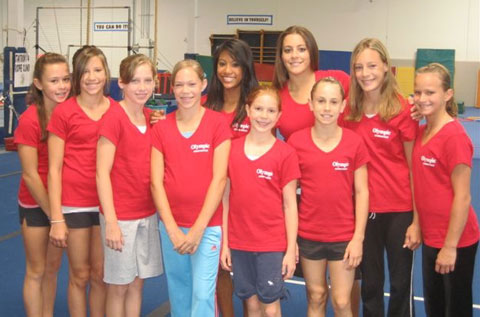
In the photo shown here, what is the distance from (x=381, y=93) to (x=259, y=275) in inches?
44.2

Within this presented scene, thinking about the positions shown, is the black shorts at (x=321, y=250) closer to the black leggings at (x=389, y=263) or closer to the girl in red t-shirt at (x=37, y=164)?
the black leggings at (x=389, y=263)

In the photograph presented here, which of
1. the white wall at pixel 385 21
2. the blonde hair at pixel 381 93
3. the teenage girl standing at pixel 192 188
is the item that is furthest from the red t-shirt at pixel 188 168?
the white wall at pixel 385 21

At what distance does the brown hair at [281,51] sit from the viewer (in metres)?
2.79

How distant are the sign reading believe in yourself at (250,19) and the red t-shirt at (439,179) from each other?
54.0ft

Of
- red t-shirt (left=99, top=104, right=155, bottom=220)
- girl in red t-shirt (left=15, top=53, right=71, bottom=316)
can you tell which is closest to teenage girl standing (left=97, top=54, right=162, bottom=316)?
red t-shirt (left=99, top=104, right=155, bottom=220)

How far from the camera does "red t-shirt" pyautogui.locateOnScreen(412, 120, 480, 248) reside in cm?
242

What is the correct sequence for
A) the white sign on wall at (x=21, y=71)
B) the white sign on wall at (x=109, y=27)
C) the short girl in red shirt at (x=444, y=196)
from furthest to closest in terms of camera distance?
the white sign on wall at (x=109, y=27), the white sign on wall at (x=21, y=71), the short girl in red shirt at (x=444, y=196)

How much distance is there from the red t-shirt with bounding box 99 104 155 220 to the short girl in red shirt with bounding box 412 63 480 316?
1360 millimetres

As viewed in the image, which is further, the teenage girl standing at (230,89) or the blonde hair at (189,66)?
the teenage girl standing at (230,89)

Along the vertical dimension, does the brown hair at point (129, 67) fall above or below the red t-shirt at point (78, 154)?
above

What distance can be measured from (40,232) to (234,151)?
1145 mm

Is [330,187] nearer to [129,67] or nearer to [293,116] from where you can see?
[293,116]

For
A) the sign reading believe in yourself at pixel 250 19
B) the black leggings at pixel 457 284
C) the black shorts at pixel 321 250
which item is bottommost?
the black leggings at pixel 457 284

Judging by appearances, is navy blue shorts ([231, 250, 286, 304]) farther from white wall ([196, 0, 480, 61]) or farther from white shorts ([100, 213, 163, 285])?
white wall ([196, 0, 480, 61])
